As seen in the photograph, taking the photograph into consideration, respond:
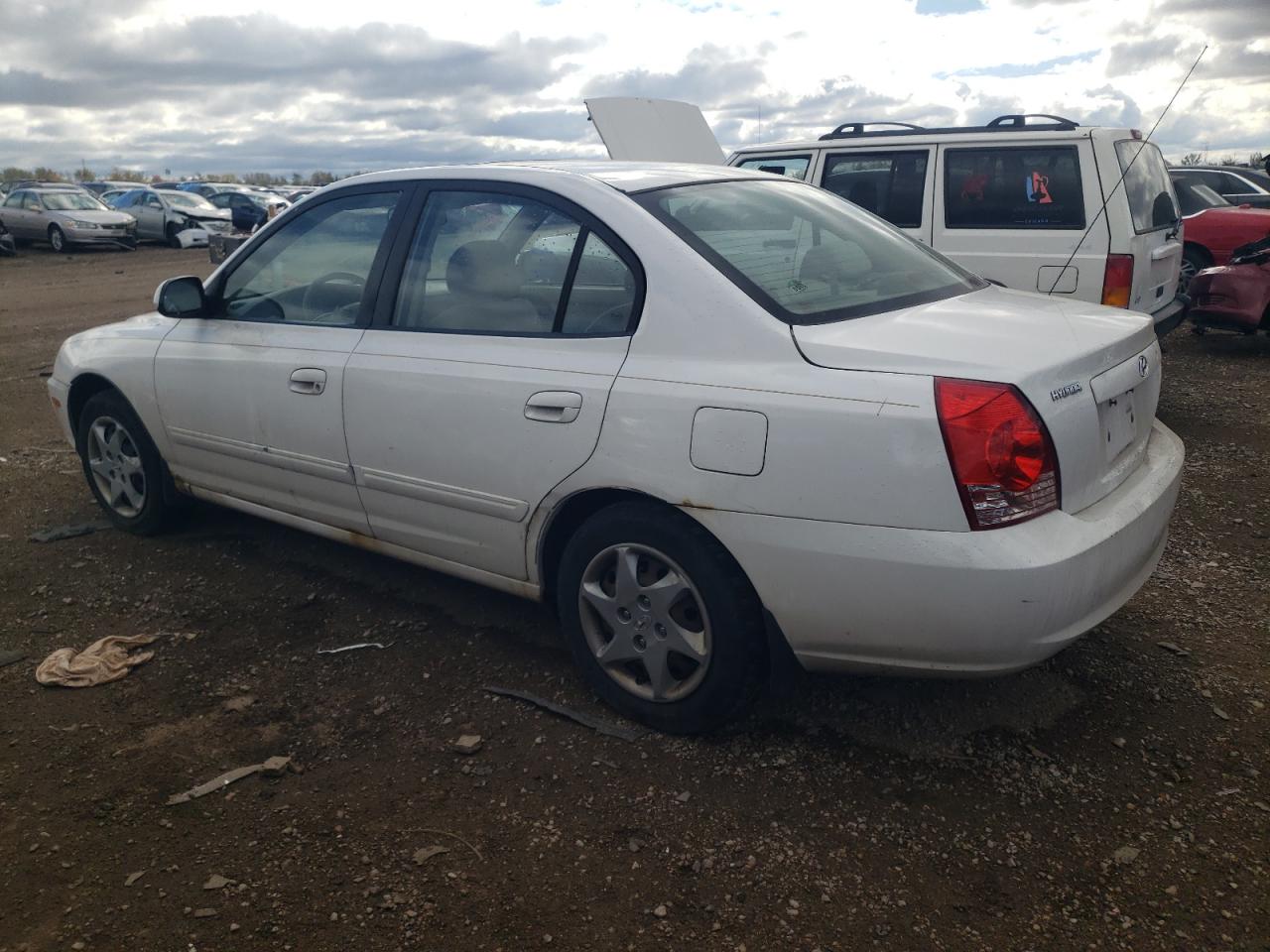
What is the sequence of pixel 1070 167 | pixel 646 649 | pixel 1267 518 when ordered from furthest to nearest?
pixel 1070 167 < pixel 1267 518 < pixel 646 649

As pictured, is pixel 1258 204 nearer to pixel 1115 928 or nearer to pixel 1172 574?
pixel 1172 574

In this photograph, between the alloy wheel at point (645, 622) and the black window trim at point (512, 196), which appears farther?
the black window trim at point (512, 196)

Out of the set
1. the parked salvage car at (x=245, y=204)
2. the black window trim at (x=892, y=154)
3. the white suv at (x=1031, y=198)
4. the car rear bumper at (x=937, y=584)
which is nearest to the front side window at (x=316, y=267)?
the car rear bumper at (x=937, y=584)

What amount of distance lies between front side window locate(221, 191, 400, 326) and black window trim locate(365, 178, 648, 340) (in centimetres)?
12

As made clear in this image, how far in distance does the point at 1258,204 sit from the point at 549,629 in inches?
583

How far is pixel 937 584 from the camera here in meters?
2.56

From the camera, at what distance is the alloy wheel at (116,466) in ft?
16.0

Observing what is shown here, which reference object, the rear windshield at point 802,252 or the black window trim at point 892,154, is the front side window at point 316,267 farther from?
the black window trim at point 892,154

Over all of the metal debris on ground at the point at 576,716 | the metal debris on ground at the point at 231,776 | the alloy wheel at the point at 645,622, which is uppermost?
the alloy wheel at the point at 645,622

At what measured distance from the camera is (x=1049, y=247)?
6.65 metres

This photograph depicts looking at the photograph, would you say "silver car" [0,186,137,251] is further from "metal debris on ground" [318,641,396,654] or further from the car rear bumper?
the car rear bumper

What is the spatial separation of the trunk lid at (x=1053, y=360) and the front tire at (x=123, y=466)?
3.30 meters

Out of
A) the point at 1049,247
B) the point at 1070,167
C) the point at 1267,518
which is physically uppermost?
the point at 1070,167

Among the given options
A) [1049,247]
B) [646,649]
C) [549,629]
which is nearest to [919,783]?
[646,649]
